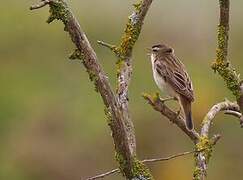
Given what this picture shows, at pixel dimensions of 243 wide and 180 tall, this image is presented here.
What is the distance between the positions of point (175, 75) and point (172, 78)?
0.06m

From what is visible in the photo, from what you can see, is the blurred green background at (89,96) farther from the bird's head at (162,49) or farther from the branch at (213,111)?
the branch at (213,111)

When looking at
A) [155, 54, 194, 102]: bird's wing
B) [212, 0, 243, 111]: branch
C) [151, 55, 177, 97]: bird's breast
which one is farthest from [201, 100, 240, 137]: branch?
[151, 55, 177, 97]: bird's breast

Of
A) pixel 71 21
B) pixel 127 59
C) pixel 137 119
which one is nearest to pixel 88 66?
pixel 71 21

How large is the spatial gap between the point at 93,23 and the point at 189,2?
8.18 feet

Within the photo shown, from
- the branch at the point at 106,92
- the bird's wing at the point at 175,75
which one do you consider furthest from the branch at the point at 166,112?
the bird's wing at the point at 175,75

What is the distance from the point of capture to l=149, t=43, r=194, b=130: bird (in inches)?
250

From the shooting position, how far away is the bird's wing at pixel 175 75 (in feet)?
20.9

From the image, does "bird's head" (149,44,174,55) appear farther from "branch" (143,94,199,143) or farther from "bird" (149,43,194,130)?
"branch" (143,94,199,143)

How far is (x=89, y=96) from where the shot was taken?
13.0m

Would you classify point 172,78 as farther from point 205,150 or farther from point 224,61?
point 205,150

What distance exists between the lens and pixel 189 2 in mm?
15969

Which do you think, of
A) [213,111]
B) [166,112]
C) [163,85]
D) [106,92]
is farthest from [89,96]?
[106,92]

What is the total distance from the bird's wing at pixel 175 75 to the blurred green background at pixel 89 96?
179 inches

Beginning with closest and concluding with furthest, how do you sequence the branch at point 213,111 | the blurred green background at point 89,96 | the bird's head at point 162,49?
the branch at point 213,111 < the bird's head at point 162,49 < the blurred green background at point 89,96
